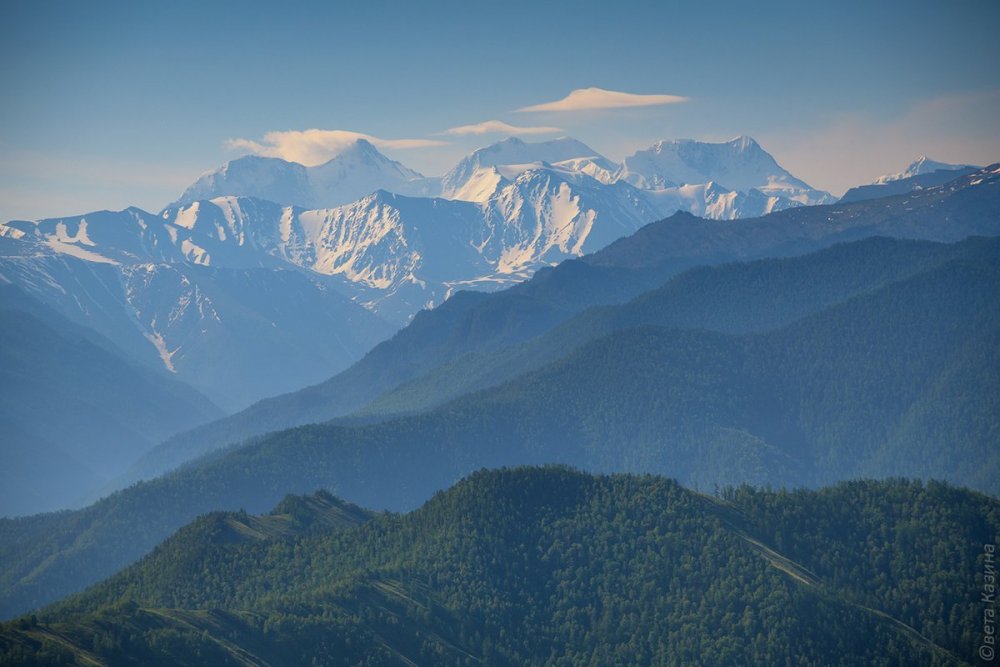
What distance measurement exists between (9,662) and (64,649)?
29.6ft

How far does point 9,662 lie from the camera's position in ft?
619

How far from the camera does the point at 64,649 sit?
197m
